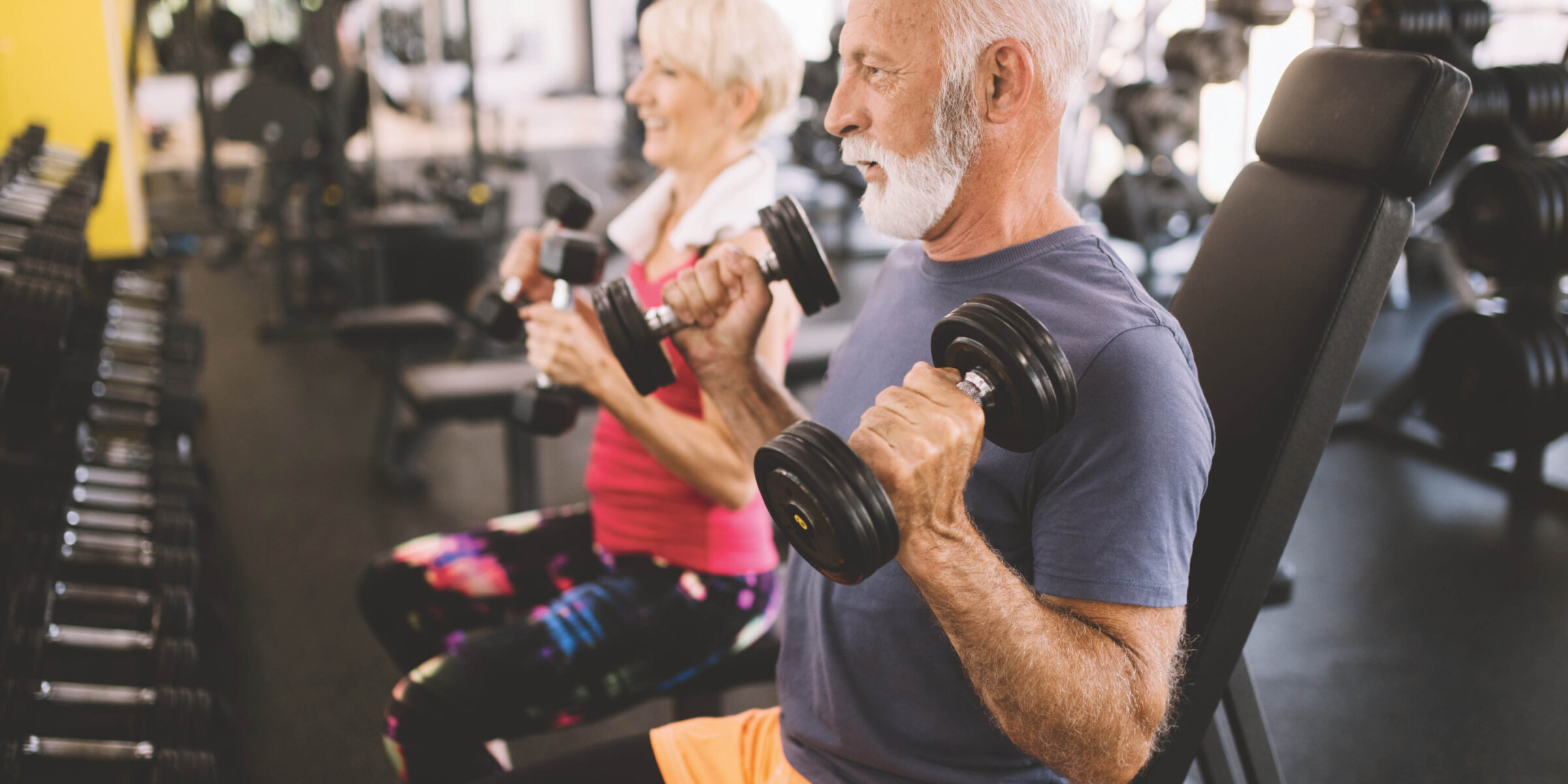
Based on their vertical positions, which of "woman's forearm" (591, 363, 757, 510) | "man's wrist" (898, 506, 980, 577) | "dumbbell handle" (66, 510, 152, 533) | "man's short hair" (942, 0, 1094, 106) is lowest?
"dumbbell handle" (66, 510, 152, 533)

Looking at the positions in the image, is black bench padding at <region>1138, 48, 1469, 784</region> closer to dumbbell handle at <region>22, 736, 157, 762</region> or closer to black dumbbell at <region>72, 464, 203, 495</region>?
dumbbell handle at <region>22, 736, 157, 762</region>

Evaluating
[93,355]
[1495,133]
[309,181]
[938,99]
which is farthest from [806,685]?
[309,181]

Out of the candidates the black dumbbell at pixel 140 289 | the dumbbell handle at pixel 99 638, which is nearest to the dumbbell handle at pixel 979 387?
the dumbbell handle at pixel 99 638

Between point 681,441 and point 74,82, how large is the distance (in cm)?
605

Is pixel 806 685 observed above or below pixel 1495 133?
below

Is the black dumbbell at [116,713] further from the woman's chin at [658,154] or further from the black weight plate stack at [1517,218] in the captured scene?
the black weight plate stack at [1517,218]

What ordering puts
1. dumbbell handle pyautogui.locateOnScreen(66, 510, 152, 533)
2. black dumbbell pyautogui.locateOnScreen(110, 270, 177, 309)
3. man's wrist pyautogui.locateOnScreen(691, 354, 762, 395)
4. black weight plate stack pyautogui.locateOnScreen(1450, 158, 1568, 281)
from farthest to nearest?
black dumbbell pyautogui.locateOnScreen(110, 270, 177, 309) → black weight plate stack pyautogui.locateOnScreen(1450, 158, 1568, 281) → dumbbell handle pyautogui.locateOnScreen(66, 510, 152, 533) → man's wrist pyautogui.locateOnScreen(691, 354, 762, 395)

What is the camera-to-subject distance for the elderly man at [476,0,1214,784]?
0.81 metres

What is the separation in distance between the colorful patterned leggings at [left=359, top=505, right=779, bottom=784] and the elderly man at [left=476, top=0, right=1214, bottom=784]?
0.83ft

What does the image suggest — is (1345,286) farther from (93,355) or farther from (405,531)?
(93,355)

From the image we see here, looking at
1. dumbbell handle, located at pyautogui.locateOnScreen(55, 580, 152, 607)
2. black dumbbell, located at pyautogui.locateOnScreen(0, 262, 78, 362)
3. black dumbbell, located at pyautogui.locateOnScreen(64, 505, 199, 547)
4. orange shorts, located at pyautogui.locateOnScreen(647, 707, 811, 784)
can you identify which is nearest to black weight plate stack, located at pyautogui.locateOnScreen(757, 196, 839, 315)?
orange shorts, located at pyautogui.locateOnScreen(647, 707, 811, 784)

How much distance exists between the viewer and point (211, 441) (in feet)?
12.4

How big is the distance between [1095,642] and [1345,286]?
0.46m

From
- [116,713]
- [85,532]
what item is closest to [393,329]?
[85,532]
